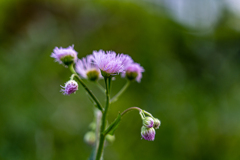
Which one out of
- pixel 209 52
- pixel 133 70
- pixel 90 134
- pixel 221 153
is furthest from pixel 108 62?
pixel 209 52

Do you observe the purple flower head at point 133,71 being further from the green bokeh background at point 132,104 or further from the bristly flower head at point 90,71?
the green bokeh background at point 132,104

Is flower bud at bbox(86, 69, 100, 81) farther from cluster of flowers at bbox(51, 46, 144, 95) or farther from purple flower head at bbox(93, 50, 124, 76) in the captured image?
purple flower head at bbox(93, 50, 124, 76)

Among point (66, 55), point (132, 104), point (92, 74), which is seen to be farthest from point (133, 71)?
point (132, 104)

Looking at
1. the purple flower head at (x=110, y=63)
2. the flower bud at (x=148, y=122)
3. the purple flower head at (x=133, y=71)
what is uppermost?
the purple flower head at (x=110, y=63)

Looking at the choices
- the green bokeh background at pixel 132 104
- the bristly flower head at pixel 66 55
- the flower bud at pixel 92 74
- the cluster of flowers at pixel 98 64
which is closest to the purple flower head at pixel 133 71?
the cluster of flowers at pixel 98 64

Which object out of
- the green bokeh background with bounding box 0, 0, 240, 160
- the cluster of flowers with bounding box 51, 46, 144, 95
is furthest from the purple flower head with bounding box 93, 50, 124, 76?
the green bokeh background with bounding box 0, 0, 240, 160

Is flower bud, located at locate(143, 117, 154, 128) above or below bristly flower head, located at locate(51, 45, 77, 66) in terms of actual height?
below

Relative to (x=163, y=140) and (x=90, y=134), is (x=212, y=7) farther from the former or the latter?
(x=90, y=134)

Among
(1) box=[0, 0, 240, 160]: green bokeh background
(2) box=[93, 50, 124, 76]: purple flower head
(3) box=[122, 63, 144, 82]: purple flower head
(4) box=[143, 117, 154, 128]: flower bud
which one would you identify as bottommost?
(1) box=[0, 0, 240, 160]: green bokeh background
